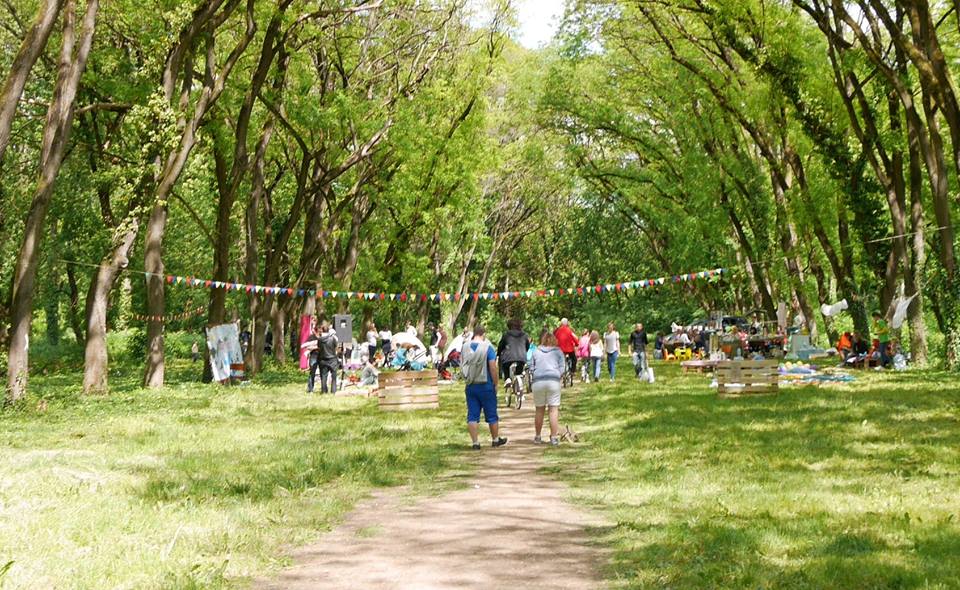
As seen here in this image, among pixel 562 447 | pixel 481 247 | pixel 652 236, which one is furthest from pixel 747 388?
pixel 652 236

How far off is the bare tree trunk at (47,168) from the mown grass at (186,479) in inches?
35.7

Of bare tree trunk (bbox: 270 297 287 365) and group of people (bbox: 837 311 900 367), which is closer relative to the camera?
group of people (bbox: 837 311 900 367)

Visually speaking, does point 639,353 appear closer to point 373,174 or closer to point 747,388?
point 747,388

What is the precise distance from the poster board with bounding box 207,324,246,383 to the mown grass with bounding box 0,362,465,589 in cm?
566

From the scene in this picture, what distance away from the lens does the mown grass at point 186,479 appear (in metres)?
7.00

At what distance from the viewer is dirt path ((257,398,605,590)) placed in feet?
21.8

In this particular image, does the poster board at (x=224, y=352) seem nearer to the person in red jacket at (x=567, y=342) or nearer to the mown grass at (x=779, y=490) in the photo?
the person in red jacket at (x=567, y=342)

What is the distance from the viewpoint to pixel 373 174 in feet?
118

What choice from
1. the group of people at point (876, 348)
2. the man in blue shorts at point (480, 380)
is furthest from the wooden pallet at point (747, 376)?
the group of people at point (876, 348)

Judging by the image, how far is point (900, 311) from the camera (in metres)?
25.7

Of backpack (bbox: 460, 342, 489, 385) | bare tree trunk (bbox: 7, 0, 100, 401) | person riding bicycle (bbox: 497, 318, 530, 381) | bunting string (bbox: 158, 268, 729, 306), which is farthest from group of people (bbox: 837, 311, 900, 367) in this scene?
bare tree trunk (bbox: 7, 0, 100, 401)

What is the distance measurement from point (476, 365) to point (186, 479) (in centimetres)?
457

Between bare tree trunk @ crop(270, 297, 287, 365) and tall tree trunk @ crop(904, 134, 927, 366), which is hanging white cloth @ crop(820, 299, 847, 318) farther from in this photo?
bare tree trunk @ crop(270, 297, 287, 365)

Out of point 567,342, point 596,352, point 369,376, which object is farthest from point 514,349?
point 596,352
